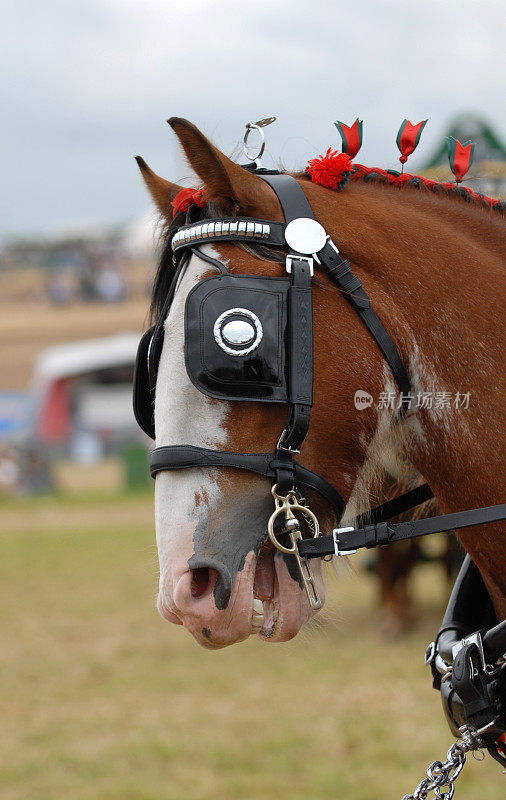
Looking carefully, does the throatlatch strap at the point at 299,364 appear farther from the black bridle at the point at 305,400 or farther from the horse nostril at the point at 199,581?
the horse nostril at the point at 199,581

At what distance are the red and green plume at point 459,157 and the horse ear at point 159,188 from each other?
0.70 metres

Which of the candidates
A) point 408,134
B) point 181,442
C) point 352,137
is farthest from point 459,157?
point 181,442

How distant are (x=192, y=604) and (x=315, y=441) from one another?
1.43 ft

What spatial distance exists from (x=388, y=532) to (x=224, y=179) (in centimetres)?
85

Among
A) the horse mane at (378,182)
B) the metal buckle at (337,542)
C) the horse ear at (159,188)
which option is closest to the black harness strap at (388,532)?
the metal buckle at (337,542)

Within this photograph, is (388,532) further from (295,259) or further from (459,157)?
(459,157)

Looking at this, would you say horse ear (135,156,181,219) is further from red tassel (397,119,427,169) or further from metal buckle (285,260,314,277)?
red tassel (397,119,427,169)

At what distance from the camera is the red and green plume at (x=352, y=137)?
6.77ft

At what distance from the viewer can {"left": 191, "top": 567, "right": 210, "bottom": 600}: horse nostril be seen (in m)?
1.80

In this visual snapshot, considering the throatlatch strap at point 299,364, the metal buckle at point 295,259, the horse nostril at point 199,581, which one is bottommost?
the horse nostril at point 199,581

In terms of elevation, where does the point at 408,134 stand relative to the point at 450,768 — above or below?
above

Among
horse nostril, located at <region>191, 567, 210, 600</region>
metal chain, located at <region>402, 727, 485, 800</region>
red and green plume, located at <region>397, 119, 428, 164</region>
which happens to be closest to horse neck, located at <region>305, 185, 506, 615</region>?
red and green plume, located at <region>397, 119, 428, 164</region>

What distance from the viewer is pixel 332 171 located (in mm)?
1998

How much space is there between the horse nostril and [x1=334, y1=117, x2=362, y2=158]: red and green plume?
3.45ft
